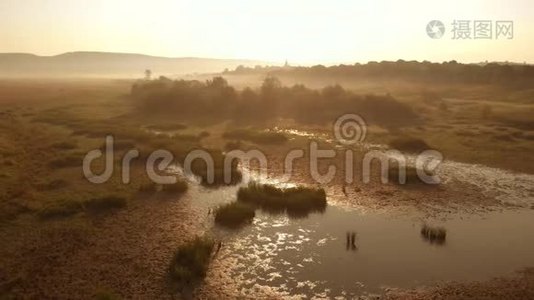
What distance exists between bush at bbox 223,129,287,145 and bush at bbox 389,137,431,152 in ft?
34.9

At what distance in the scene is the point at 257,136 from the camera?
44781mm

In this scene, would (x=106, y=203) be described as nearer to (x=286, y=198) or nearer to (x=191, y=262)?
(x=191, y=262)

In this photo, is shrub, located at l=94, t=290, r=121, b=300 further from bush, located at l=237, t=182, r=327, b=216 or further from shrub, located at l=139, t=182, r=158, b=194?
shrub, located at l=139, t=182, r=158, b=194

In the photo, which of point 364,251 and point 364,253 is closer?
point 364,253

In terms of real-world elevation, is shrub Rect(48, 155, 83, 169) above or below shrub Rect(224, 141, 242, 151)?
below

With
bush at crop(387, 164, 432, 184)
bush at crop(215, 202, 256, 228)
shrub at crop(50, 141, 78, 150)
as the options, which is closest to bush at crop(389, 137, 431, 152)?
bush at crop(387, 164, 432, 184)

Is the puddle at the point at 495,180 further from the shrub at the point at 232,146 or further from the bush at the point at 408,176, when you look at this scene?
A: the shrub at the point at 232,146

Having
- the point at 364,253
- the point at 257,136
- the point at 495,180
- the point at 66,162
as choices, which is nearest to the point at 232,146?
the point at 257,136

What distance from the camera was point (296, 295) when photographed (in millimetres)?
15094

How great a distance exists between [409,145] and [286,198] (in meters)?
20.4

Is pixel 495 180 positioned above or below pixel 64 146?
below

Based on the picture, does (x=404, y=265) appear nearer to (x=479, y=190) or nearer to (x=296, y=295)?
(x=296, y=295)

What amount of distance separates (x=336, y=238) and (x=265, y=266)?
4.28 meters

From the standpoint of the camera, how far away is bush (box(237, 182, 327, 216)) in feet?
78.9
